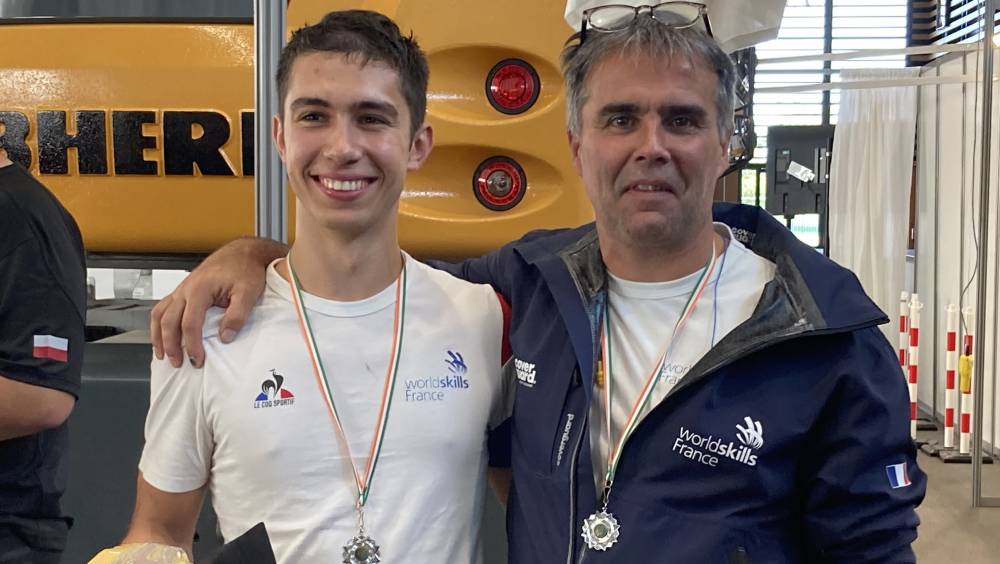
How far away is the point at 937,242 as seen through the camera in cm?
774

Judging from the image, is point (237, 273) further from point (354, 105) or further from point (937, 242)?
point (937, 242)

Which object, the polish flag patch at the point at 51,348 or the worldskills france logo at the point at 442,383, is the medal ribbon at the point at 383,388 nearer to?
the worldskills france logo at the point at 442,383

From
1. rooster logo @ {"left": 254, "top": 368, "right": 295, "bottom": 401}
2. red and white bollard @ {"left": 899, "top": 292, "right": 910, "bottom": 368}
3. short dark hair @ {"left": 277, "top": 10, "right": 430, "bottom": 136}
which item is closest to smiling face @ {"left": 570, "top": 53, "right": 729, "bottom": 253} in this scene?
short dark hair @ {"left": 277, "top": 10, "right": 430, "bottom": 136}

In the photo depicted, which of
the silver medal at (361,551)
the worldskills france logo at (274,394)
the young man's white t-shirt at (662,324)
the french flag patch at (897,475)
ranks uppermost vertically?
the young man's white t-shirt at (662,324)

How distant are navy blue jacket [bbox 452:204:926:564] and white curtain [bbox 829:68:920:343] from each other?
7.04 meters

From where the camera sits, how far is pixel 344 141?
145 centimetres

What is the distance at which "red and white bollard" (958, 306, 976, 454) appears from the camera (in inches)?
248

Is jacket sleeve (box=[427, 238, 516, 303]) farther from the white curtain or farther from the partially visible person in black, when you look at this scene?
the white curtain

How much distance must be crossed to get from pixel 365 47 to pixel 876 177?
7267 millimetres

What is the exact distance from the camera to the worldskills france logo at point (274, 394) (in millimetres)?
1466

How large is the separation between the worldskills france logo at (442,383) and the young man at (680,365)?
0.10 metres

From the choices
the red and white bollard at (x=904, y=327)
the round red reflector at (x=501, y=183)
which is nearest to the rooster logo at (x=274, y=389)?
the round red reflector at (x=501, y=183)

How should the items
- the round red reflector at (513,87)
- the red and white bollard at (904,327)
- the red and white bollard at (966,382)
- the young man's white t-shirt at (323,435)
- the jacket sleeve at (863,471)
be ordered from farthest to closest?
1. the red and white bollard at (904,327)
2. the red and white bollard at (966,382)
3. the round red reflector at (513,87)
4. the young man's white t-shirt at (323,435)
5. the jacket sleeve at (863,471)

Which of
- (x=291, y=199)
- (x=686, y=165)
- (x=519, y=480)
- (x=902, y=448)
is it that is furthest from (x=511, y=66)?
(x=902, y=448)
